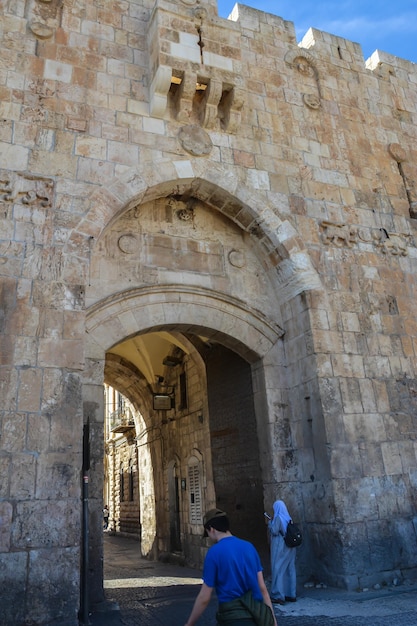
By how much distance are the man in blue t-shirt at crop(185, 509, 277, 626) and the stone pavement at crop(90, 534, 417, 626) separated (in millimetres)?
2622

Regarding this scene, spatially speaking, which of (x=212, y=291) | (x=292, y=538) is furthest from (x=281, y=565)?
(x=212, y=291)

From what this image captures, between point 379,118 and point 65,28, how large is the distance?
555 centimetres

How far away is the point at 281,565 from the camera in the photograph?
584cm

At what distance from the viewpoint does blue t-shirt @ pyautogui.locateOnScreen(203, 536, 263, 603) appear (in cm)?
267

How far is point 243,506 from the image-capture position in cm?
941

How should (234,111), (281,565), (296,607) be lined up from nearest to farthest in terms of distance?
(296,607) → (281,565) → (234,111)

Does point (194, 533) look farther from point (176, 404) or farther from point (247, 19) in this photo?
point (247, 19)

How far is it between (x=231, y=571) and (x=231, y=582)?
0.05 metres

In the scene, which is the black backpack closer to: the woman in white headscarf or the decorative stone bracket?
the woman in white headscarf

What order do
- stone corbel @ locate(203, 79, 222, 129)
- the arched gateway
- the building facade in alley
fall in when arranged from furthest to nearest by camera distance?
stone corbel @ locate(203, 79, 222, 129) < the arched gateway < the building facade in alley

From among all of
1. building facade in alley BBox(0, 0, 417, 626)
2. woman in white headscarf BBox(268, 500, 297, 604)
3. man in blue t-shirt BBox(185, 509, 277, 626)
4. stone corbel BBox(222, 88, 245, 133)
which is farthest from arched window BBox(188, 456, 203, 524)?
man in blue t-shirt BBox(185, 509, 277, 626)

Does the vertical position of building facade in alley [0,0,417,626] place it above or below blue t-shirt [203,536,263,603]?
above

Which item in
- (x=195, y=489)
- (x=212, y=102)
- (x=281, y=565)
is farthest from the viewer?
(x=195, y=489)

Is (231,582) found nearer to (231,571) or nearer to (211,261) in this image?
(231,571)
